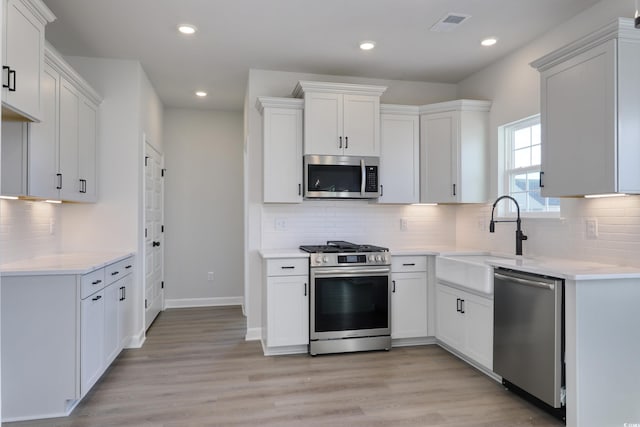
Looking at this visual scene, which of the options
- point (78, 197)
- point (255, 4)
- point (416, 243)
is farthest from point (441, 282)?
point (78, 197)

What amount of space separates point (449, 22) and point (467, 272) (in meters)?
2.00

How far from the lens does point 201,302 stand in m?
5.84

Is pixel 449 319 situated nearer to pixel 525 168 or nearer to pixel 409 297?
pixel 409 297

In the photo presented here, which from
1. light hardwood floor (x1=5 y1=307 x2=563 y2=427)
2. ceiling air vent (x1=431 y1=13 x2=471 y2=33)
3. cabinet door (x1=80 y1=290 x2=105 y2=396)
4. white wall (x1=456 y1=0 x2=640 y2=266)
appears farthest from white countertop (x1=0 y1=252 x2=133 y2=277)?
white wall (x1=456 y1=0 x2=640 y2=266)

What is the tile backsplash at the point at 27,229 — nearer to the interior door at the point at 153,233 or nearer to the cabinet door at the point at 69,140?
the cabinet door at the point at 69,140

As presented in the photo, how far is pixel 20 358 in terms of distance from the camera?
260 centimetres

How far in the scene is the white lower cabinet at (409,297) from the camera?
397 centimetres

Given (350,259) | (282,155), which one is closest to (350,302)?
(350,259)

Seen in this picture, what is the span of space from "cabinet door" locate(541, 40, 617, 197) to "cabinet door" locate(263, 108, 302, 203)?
210cm

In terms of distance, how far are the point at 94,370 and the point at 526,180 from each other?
12.5 ft

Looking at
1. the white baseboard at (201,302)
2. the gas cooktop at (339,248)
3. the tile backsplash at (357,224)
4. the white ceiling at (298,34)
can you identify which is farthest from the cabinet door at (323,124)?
the white baseboard at (201,302)

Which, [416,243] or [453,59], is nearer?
[453,59]

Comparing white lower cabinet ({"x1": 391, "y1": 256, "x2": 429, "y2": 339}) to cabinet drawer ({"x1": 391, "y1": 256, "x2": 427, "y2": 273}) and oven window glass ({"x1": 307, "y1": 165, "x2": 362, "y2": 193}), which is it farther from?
oven window glass ({"x1": 307, "y1": 165, "x2": 362, "y2": 193})

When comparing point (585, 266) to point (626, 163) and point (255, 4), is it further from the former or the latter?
point (255, 4)
